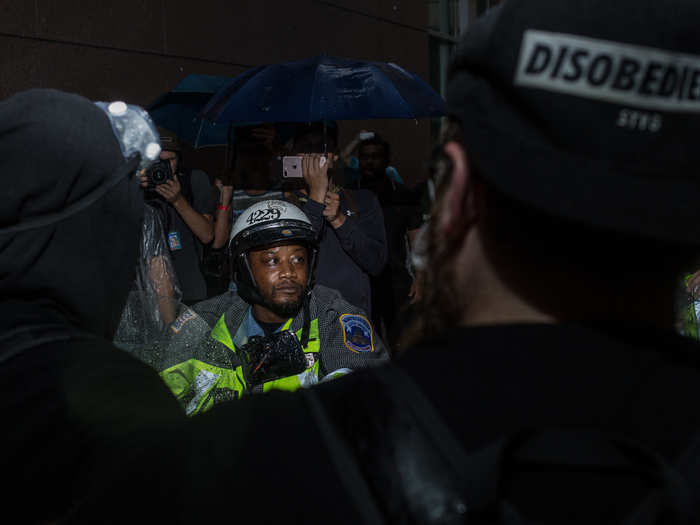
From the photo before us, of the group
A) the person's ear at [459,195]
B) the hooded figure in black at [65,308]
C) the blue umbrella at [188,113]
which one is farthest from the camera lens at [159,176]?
the person's ear at [459,195]

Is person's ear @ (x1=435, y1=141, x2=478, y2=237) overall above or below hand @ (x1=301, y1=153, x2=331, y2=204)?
above

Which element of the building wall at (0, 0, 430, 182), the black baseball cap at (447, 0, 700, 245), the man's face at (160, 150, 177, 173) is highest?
the building wall at (0, 0, 430, 182)

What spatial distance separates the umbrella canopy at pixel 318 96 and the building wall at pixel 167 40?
174 cm

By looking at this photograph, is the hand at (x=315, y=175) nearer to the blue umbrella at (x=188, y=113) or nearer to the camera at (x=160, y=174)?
the camera at (x=160, y=174)

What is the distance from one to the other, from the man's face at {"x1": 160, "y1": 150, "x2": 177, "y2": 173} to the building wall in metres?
1.64

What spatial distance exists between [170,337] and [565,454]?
216 cm

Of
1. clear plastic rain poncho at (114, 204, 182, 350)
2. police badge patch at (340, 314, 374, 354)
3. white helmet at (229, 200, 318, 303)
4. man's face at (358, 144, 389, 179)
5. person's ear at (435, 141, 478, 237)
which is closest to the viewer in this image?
person's ear at (435, 141, 478, 237)

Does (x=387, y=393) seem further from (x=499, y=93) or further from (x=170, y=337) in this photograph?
(x=170, y=337)

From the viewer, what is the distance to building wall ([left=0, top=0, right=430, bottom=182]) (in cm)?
571

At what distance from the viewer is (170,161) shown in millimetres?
4848

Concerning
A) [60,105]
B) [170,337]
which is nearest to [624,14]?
[60,105]

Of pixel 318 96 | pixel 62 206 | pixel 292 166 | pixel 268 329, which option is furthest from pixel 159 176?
pixel 62 206

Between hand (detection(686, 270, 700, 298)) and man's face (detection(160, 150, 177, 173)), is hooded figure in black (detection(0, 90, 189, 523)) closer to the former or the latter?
man's face (detection(160, 150, 177, 173))

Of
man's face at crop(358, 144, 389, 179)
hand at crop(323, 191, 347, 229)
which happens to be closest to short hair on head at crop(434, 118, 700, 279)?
hand at crop(323, 191, 347, 229)
